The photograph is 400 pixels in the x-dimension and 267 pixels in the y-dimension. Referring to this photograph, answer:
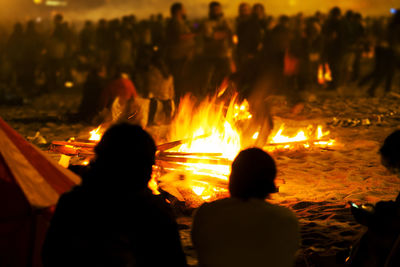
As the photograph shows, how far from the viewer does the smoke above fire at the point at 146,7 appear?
1789 cm

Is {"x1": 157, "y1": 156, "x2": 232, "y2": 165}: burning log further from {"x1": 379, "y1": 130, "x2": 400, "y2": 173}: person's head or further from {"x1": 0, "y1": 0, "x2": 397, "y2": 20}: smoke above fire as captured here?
{"x1": 0, "y1": 0, "x2": 397, "y2": 20}: smoke above fire

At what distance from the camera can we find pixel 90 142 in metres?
5.70

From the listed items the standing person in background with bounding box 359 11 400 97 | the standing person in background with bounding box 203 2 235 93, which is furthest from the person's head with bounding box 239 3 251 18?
the standing person in background with bounding box 359 11 400 97

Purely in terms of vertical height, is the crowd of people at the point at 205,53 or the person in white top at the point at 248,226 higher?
the crowd of people at the point at 205,53

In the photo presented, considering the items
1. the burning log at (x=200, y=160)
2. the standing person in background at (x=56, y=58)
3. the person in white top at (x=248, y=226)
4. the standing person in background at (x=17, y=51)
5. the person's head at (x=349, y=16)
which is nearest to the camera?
the person in white top at (x=248, y=226)

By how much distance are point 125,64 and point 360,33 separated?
6.77 metres

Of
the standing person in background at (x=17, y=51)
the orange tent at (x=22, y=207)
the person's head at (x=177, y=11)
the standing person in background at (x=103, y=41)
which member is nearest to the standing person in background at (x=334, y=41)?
the person's head at (x=177, y=11)

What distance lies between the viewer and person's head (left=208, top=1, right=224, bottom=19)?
9938mm

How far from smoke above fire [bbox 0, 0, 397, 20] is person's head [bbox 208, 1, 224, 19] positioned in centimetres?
733

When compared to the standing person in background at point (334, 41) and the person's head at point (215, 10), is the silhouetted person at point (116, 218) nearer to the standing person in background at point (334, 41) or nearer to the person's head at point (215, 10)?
the person's head at point (215, 10)

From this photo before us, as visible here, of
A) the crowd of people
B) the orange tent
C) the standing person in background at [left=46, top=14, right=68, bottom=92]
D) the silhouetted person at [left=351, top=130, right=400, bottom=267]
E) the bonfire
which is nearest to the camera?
the silhouetted person at [left=351, top=130, right=400, bottom=267]

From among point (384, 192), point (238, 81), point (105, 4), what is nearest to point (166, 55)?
point (238, 81)

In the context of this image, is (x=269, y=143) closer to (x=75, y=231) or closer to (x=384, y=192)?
(x=384, y=192)

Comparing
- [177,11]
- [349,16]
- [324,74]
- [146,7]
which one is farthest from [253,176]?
[146,7]
